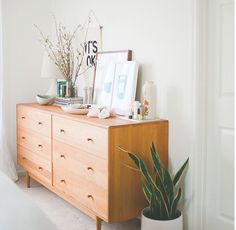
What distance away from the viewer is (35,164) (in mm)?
3807

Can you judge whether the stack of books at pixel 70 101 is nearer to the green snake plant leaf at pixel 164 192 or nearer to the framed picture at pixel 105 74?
the framed picture at pixel 105 74

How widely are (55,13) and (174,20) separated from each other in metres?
2.07

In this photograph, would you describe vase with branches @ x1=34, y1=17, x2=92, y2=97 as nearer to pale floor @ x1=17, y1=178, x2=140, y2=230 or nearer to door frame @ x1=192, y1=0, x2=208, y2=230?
pale floor @ x1=17, y1=178, x2=140, y2=230

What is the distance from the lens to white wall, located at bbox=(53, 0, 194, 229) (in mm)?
2709

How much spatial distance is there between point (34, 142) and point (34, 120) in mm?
213

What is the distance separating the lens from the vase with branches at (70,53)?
3935 millimetres

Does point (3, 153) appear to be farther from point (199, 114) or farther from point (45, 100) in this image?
point (199, 114)

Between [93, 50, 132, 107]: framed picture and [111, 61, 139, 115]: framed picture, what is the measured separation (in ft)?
0.21

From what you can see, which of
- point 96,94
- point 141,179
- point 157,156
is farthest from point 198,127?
point 96,94

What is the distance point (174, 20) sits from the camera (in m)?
2.78

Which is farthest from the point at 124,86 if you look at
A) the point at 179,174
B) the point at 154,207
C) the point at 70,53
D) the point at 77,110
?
the point at 70,53

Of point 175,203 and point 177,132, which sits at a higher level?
point 177,132

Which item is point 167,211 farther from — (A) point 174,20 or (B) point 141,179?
(A) point 174,20

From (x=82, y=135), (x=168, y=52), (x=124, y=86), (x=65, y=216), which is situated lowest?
(x=65, y=216)
